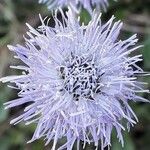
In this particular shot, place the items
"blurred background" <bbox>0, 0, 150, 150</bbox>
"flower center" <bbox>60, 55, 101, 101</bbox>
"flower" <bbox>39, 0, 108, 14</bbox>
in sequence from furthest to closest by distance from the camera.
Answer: "blurred background" <bbox>0, 0, 150, 150</bbox> < "flower" <bbox>39, 0, 108, 14</bbox> < "flower center" <bbox>60, 55, 101, 101</bbox>

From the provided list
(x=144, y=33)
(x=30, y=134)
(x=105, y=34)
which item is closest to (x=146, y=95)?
(x=144, y=33)

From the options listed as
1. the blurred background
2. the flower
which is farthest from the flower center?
the blurred background

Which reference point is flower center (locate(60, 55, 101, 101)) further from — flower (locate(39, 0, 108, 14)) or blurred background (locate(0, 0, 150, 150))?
blurred background (locate(0, 0, 150, 150))

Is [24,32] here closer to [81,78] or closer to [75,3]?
[75,3]

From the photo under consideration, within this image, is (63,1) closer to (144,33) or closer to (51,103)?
(51,103)

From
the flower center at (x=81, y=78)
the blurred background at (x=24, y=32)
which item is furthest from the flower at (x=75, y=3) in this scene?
the blurred background at (x=24, y=32)
